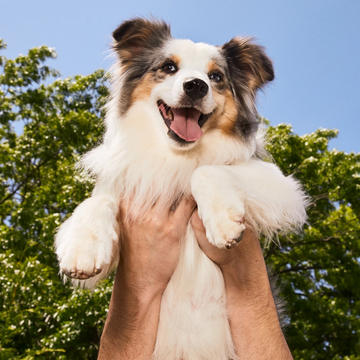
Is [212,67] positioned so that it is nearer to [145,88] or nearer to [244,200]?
[145,88]

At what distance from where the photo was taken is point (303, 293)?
12992mm

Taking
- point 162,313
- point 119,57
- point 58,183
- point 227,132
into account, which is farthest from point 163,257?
point 58,183

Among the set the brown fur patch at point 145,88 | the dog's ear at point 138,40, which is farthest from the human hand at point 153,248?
the dog's ear at point 138,40

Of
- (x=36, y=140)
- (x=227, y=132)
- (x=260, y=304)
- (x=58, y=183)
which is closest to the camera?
(x=260, y=304)

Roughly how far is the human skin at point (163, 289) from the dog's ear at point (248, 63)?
4.62 ft

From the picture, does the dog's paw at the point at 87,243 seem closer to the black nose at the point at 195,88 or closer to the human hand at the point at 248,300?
the human hand at the point at 248,300

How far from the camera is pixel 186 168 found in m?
2.84

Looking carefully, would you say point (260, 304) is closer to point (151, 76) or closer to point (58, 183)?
point (151, 76)

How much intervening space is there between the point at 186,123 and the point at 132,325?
145 centimetres

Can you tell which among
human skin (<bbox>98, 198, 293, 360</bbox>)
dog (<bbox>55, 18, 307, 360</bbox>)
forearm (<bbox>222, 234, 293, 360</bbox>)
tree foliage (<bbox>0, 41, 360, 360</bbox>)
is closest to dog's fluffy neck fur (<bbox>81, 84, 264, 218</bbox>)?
dog (<bbox>55, 18, 307, 360</bbox>)

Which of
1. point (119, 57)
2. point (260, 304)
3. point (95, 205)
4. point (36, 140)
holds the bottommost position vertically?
point (260, 304)

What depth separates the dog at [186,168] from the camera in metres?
2.11

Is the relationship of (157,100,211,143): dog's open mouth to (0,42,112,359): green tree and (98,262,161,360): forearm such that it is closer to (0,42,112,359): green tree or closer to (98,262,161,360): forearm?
(98,262,161,360): forearm

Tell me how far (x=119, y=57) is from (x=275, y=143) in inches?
367
